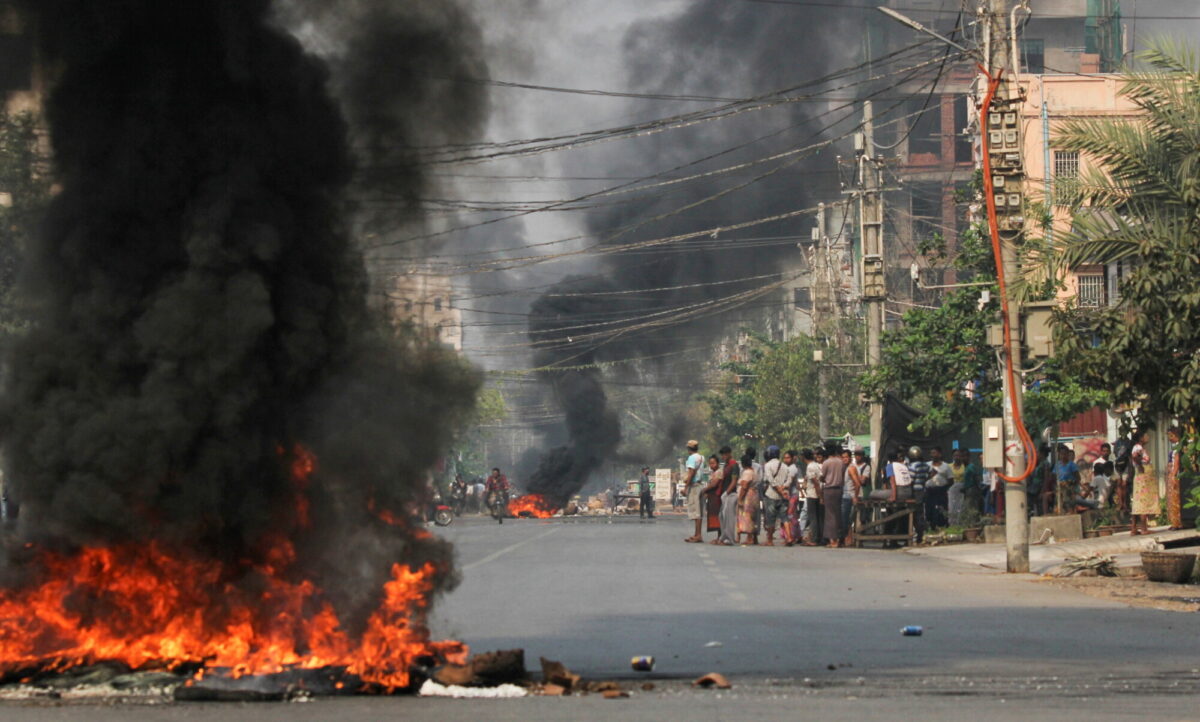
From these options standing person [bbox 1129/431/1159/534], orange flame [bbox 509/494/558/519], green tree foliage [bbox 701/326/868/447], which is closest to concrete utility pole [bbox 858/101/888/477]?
standing person [bbox 1129/431/1159/534]

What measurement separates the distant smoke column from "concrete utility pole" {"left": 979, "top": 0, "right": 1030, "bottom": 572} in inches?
1465

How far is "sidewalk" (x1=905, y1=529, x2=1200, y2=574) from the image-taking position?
741 inches

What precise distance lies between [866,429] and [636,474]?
71.1 meters

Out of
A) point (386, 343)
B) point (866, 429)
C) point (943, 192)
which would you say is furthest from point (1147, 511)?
point (943, 192)

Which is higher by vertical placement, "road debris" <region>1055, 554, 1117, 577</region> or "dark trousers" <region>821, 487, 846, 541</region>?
"dark trousers" <region>821, 487, 846, 541</region>

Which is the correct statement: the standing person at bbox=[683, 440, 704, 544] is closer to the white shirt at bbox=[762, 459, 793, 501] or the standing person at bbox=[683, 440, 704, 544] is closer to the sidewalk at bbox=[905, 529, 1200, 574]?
the white shirt at bbox=[762, 459, 793, 501]

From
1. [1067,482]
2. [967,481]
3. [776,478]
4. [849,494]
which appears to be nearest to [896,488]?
[849,494]

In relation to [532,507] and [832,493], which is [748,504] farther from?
[532,507]

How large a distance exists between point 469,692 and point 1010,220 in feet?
40.7

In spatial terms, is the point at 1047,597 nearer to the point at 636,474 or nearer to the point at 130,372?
the point at 130,372

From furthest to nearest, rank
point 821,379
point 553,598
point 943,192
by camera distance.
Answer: point 943,192
point 821,379
point 553,598

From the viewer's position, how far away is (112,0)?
29.7 ft

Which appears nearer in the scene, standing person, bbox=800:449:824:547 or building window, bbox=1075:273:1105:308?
standing person, bbox=800:449:824:547

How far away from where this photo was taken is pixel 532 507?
56.7m
